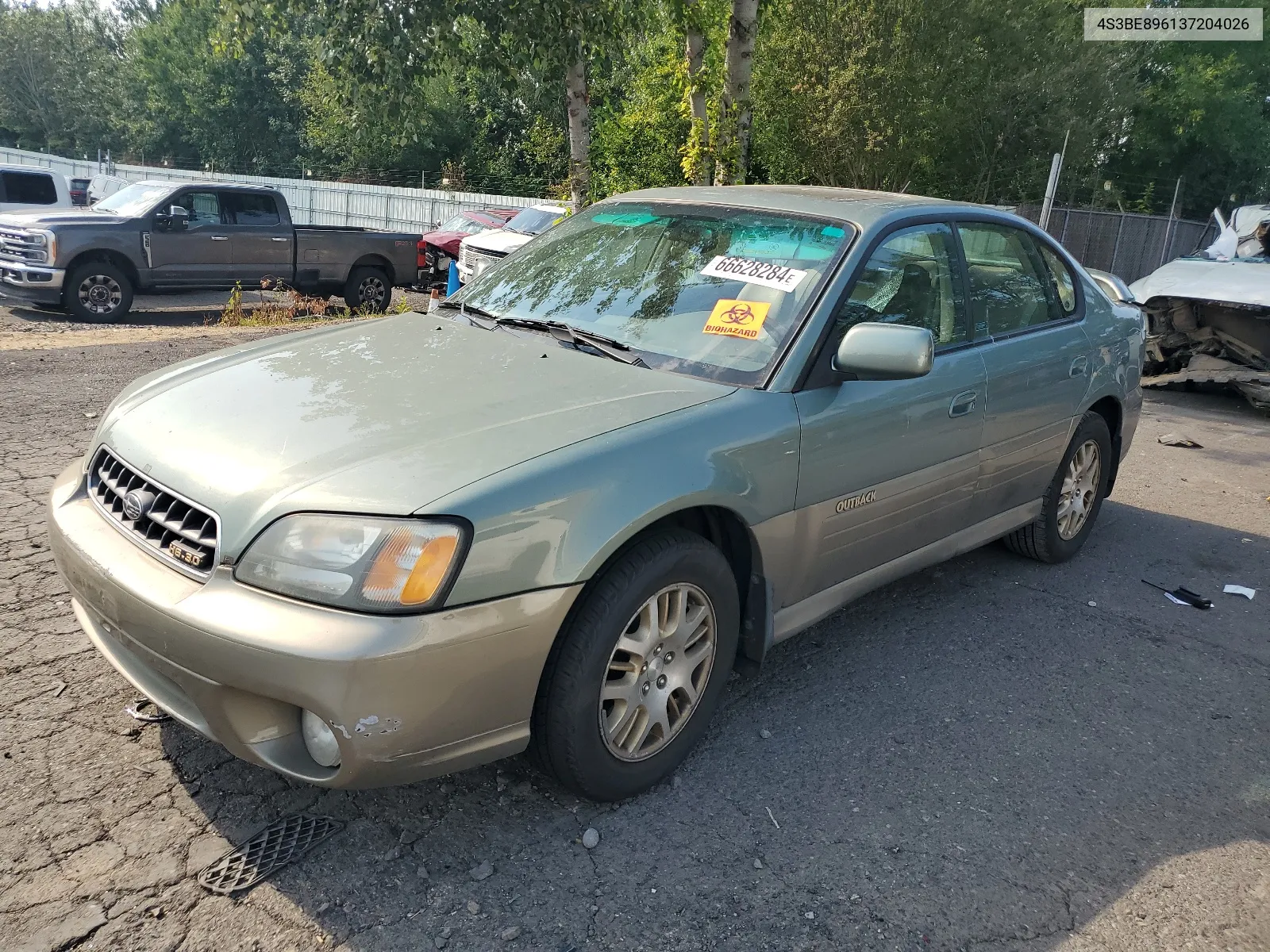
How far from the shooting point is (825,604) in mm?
3393

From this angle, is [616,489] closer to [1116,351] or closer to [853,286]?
[853,286]

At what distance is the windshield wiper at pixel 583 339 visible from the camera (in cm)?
320

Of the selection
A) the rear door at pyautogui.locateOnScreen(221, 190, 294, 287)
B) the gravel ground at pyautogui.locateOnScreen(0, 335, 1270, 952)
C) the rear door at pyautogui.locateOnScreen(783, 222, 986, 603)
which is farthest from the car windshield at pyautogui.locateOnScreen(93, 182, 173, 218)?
the rear door at pyautogui.locateOnScreen(783, 222, 986, 603)

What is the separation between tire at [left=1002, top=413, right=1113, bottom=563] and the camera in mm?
4715

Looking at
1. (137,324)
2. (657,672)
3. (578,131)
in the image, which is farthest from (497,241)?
(657,672)

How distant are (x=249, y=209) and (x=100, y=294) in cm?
238

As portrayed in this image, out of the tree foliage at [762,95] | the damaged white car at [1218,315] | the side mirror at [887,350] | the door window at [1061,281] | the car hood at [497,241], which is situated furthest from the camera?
the car hood at [497,241]

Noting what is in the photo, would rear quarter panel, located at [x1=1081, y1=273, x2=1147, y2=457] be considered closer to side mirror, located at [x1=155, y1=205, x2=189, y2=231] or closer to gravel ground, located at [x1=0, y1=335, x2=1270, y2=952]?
gravel ground, located at [x1=0, y1=335, x2=1270, y2=952]

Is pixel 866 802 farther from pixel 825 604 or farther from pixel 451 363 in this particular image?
pixel 451 363

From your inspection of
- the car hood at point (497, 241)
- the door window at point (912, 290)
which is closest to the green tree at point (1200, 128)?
the car hood at point (497, 241)

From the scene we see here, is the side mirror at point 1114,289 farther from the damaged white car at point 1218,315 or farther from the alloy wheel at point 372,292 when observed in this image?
the alloy wheel at point 372,292

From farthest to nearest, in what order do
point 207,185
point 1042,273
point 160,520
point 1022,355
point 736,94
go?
point 207,185, point 736,94, point 1042,273, point 1022,355, point 160,520

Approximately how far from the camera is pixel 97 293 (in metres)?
11.9

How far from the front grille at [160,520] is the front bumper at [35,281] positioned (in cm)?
1027
